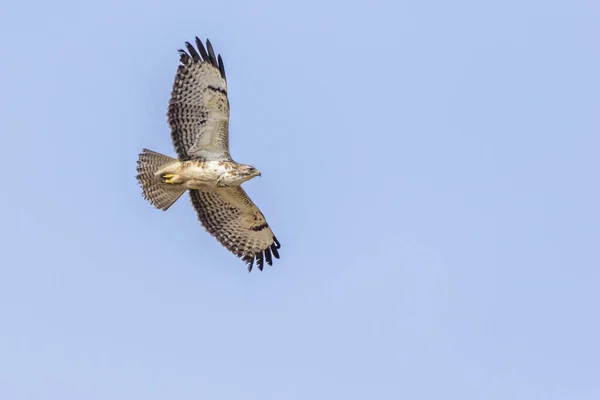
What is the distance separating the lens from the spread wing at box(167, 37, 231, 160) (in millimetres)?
20281

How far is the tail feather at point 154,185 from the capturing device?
20.8 metres

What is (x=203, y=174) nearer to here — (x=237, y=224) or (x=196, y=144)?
(x=196, y=144)

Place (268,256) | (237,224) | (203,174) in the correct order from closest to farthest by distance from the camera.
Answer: (203,174), (237,224), (268,256)

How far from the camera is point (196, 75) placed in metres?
20.4

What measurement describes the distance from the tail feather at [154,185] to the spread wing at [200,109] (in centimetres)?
53

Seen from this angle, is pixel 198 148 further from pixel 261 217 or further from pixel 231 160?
pixel 261 217

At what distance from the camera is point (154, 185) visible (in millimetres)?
20891

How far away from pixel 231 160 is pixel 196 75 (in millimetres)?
1372

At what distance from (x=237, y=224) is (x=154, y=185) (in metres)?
1.57

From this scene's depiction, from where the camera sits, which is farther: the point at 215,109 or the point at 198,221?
the point at 198,221

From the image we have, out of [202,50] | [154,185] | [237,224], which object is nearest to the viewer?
[202,50]

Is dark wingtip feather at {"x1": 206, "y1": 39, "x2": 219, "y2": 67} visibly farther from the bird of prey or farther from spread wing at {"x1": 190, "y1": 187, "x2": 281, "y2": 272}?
spread wing at {"x1": 190, "y1": 187, "x2": 281, "y2": 272}

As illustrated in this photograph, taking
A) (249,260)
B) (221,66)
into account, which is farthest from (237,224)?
(221,66)

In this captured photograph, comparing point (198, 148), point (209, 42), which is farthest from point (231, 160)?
→ point (209, 42)
